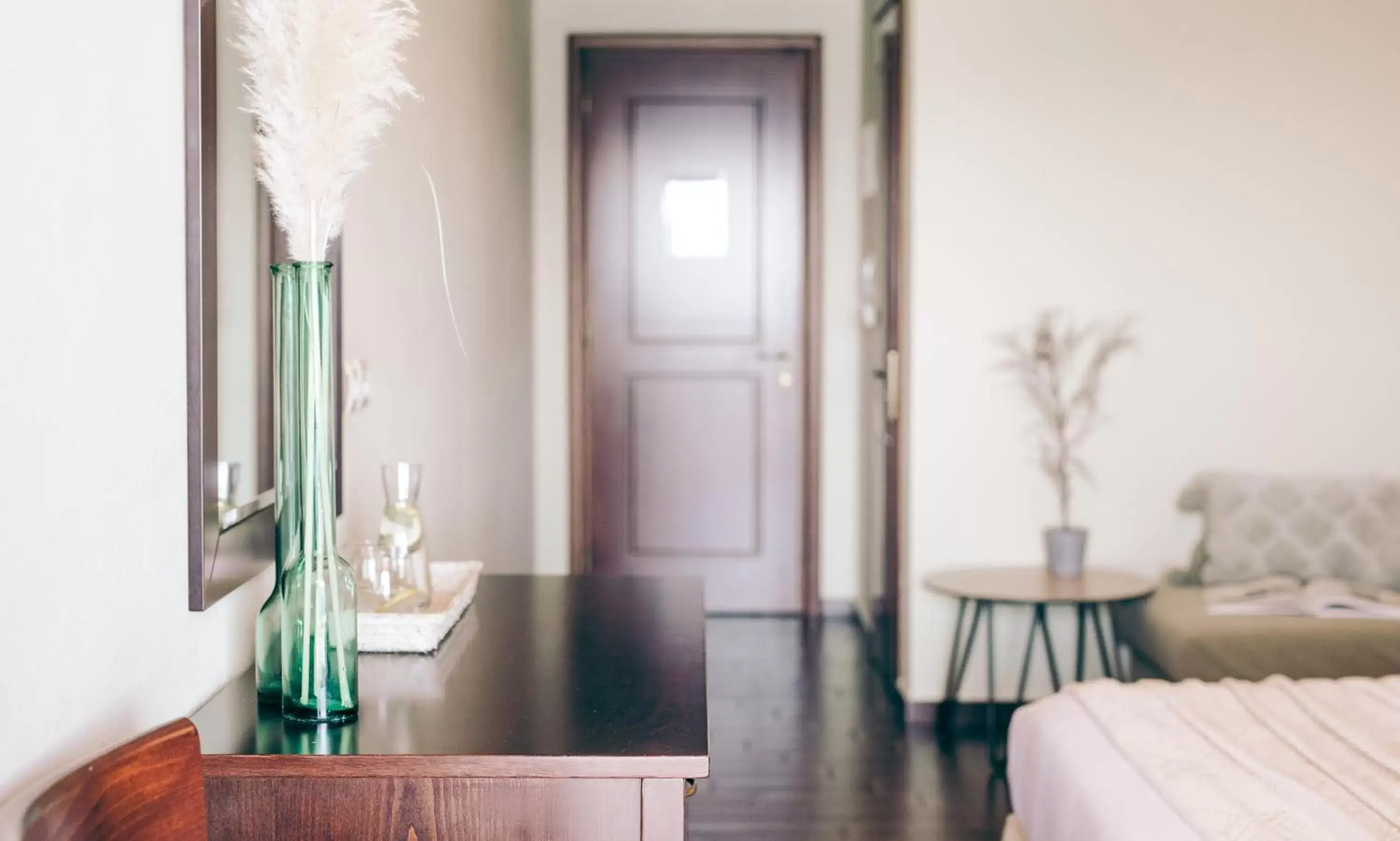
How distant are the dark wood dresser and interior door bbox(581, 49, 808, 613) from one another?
379cm

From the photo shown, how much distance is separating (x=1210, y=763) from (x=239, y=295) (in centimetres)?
143

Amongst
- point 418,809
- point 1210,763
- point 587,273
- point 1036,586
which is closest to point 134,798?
point 418,809

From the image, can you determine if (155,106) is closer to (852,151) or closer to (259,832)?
(259,832)

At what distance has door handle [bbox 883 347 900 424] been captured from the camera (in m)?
3.93

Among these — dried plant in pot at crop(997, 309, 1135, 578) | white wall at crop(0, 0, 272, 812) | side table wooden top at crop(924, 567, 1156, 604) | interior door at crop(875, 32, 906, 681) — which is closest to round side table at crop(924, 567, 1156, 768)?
side table wooden top at crop(924, 567, 1156, 604)

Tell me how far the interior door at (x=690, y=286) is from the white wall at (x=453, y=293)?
43 centimetres

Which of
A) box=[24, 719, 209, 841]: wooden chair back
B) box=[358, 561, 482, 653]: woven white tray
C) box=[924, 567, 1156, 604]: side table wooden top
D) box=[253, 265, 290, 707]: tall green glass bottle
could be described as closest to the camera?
box=[24, 719, 209, 841]: wooden chair back

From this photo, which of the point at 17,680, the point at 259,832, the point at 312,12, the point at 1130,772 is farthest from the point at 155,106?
the point at 1130,772

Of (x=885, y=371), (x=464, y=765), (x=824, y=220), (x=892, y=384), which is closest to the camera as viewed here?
(x=464, y=765)

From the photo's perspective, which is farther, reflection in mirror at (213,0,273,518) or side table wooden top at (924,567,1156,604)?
side table wooden top at (924,567,1156,604)

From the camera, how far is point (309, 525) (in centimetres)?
132

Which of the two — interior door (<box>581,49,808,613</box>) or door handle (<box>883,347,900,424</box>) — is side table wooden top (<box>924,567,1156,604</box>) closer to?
door handle (<box>883,347,900,424</box>)

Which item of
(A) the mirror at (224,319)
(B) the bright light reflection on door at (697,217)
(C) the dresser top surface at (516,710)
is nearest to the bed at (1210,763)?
(C) the dresser top surface at (516,710)

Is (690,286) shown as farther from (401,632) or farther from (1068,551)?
(401,632)
